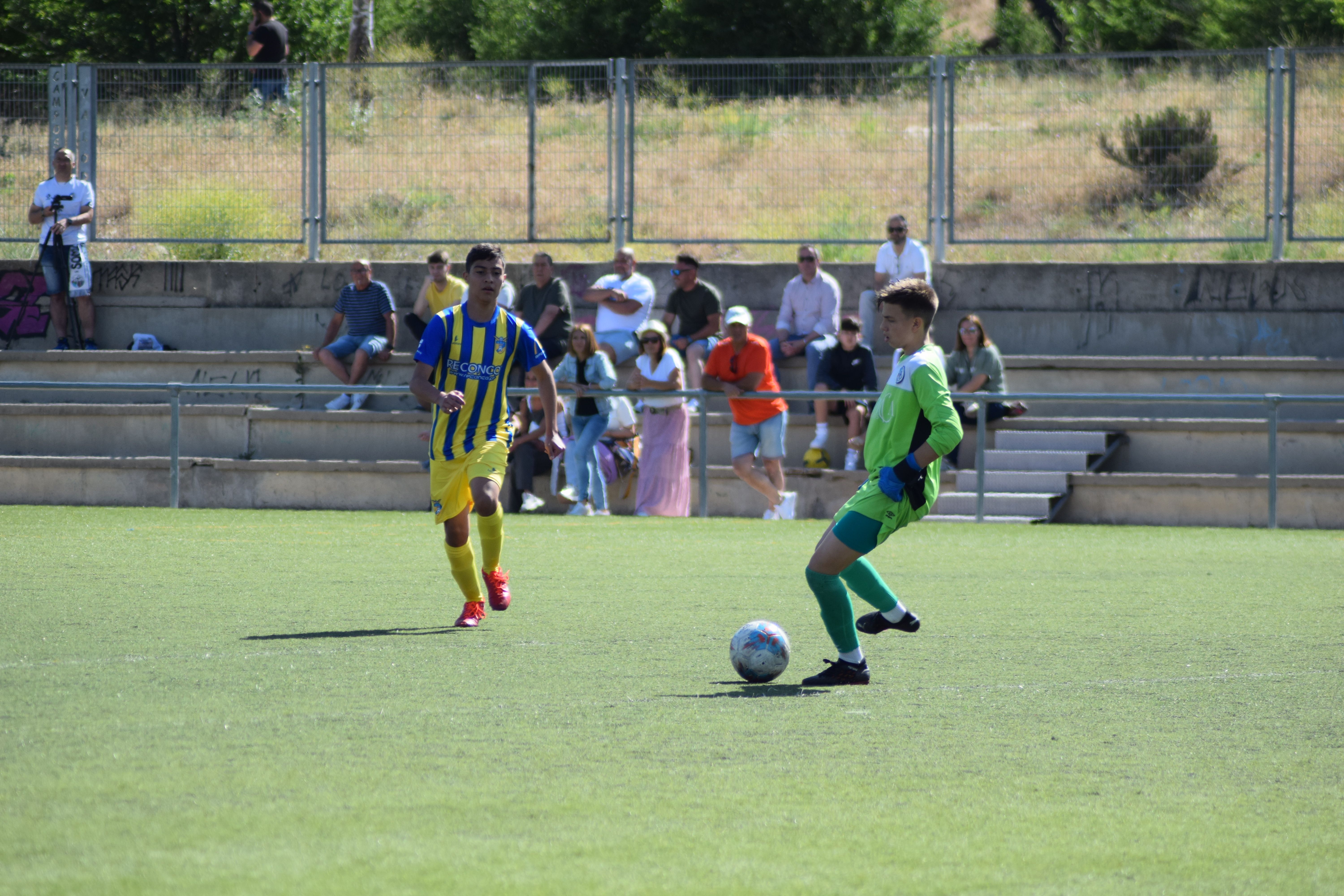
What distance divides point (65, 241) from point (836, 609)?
1399cm

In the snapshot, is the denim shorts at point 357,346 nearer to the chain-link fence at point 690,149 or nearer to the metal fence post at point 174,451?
the metal fence post at point 174,451

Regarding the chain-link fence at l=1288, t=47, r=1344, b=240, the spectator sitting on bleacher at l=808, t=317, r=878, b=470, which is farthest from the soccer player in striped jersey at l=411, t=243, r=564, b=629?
the chain-link fence at l=1288, t=47, r=1344, b=240

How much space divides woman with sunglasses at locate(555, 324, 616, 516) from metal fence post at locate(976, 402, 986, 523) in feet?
11.5

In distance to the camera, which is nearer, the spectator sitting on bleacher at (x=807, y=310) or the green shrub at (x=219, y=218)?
the spectator sitting on bleacher at (x=807, y=310)

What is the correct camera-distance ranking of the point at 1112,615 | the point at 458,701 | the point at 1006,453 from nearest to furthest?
1. the point at 458,701
2. the point at 1112,615
3. the point at 1006,453

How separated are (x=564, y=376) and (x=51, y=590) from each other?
7.28 m

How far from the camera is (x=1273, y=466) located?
14.6m

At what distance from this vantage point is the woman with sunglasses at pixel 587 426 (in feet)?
50.9

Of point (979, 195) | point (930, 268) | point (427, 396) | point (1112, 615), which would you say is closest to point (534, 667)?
point (427, 396)

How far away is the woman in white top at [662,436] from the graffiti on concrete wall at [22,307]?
7701 millimetres

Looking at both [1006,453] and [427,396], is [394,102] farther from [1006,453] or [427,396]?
[427,396]

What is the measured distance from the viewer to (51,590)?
9.22 metres

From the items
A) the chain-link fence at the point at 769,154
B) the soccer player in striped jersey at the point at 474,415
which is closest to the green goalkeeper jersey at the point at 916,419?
the soccer player in striped jersey at the point at 474,415

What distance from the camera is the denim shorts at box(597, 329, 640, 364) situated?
1683 cm
